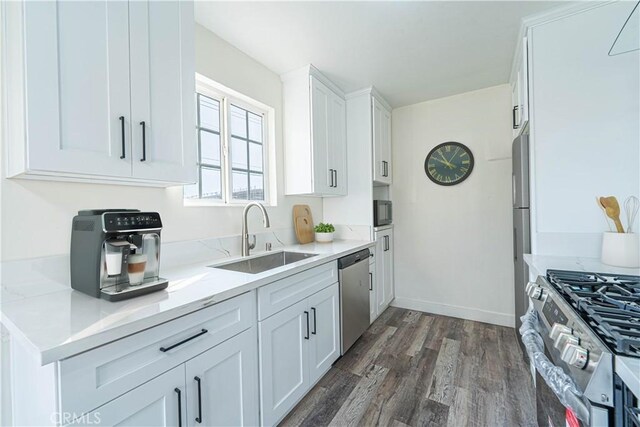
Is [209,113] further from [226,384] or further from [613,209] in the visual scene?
[613,209]

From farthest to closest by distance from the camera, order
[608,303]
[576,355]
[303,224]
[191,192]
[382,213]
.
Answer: [382,213]
[303,224]
[191,192]
[608,303]
[576,355]

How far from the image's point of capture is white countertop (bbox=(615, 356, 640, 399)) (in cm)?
51

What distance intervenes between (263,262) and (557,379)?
1693 millimetres

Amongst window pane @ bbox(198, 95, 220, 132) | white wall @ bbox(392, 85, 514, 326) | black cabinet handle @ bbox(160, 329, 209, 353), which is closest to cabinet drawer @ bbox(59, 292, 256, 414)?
black cabinet handle @ bbox(160, 329, 209, 353)

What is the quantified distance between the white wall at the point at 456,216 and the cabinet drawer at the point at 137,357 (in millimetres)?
2530

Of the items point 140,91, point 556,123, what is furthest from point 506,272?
point 140,91

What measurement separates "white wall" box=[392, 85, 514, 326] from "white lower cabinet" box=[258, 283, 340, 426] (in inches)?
61.4

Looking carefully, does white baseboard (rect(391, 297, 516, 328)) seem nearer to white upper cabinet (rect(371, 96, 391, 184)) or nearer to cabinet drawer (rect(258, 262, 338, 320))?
white upper cabinet (rect(371, 96, 391, 184))

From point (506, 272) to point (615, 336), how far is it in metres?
2.43

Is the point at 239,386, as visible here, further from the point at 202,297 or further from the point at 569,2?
the point at 569,2

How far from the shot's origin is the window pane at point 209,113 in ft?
6.22

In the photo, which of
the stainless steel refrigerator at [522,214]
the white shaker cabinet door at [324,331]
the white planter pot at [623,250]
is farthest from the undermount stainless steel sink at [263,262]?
the white planter pot at [623,250]

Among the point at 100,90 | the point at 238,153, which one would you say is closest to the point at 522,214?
the point at 238,153

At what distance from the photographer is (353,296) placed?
2.20 m
